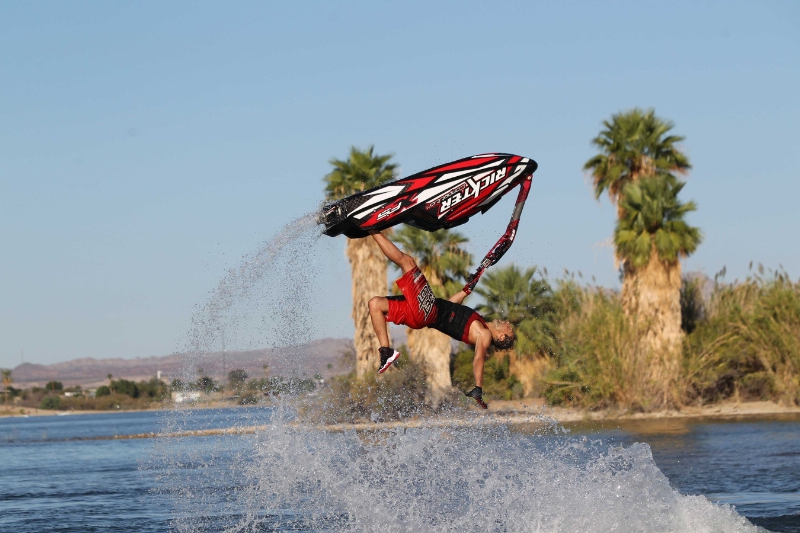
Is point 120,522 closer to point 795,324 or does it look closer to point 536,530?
point 536,530

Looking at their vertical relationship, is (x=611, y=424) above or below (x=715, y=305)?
below

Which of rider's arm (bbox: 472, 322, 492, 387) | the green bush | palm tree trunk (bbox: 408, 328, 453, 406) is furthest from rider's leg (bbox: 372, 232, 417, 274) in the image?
palm tree trunk (bbox: 408, 328, 453, 406)

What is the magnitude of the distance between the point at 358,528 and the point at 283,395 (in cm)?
209

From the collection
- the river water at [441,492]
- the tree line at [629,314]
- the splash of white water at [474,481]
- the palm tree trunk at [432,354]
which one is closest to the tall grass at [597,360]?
the tree line at [629,314]

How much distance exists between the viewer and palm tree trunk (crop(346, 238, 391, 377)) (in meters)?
37.2

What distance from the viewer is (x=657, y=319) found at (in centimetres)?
3394

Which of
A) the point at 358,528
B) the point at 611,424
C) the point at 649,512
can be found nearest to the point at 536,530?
the point at 649,512

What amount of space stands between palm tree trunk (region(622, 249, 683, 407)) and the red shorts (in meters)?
22.5

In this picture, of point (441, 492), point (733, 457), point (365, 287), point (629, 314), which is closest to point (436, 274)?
point (365, 287)

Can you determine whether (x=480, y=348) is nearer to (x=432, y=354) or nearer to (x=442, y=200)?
(x=442, y=200)

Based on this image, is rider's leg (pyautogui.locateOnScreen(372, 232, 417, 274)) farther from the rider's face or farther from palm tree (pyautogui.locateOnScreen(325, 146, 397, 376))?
palm tree (pyautogui.locateOnScreen(325, 146, 397, 376))

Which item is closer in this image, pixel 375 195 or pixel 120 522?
pixel 375 195

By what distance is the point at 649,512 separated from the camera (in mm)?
12719

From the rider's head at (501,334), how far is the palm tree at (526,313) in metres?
22.0
